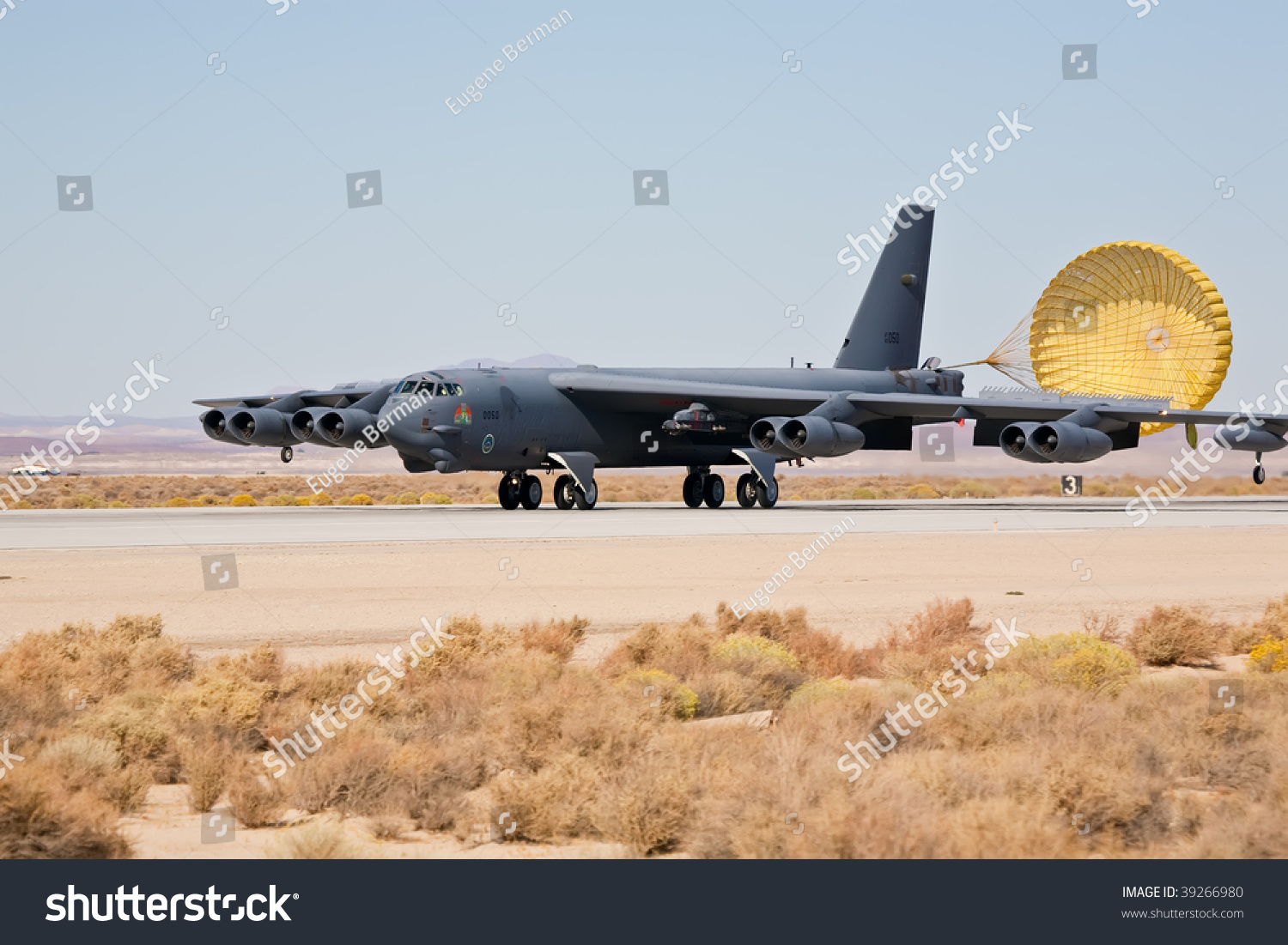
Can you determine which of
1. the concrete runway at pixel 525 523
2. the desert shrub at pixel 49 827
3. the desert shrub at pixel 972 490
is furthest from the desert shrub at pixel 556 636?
the desert shrub at pixel 972 490

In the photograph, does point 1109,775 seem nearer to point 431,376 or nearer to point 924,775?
point 924,775

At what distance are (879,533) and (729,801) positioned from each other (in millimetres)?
22705

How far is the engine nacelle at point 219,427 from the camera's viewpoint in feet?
121

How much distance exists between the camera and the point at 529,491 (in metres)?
38.8

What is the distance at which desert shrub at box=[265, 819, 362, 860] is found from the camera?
6938mm

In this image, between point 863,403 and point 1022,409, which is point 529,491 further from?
point 1022,409

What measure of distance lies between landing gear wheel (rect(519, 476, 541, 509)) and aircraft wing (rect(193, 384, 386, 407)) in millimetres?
5065

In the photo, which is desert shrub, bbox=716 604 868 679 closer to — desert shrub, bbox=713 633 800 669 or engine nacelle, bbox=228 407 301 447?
desert shrub, bbox=713 633 800 669

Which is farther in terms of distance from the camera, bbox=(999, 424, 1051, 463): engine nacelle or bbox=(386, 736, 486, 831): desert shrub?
bbox=(999, 424, 1051, 463): engine nacelle

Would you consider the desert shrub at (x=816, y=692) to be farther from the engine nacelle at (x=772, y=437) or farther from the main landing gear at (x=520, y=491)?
the main landing gear at (x=520, y=491)

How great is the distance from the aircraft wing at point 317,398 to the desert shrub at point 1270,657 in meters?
29.2

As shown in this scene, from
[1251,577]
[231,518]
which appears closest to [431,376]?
[231,518]

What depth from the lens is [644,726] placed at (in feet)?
31.3

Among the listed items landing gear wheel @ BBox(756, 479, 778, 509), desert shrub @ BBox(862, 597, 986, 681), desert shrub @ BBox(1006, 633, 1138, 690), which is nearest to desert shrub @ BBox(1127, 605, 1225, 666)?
desert shrub @ BBox(1006, 633, 1138, 690)
